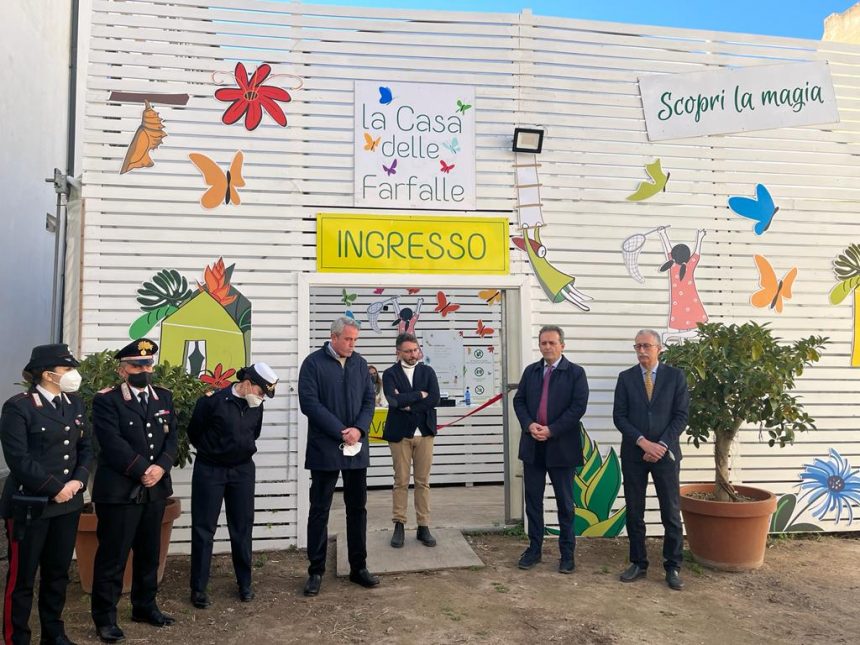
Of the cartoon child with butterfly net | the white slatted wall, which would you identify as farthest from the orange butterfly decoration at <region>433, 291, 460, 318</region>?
the cartoon child with butterfly net

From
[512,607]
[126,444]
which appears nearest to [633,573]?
[512,607]

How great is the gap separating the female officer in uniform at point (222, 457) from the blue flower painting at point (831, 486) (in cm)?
513

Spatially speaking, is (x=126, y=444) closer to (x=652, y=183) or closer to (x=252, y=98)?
(x=252, y=98)

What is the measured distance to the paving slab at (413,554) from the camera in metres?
4.95

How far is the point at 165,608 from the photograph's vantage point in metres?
4.23

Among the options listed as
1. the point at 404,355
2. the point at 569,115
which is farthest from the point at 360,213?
the point at 569,115

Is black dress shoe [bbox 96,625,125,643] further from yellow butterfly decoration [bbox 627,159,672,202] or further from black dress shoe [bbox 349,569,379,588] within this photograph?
yellow butterfly decoration [bbox 627,159,672,202]

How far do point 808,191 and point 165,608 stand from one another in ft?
21.9

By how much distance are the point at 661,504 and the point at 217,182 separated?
444 cm

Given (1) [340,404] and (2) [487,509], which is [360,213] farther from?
(2) [487,509]

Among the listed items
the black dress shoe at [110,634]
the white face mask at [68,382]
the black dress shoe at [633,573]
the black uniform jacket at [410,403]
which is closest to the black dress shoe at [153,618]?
the black dress shoe at [110,634]

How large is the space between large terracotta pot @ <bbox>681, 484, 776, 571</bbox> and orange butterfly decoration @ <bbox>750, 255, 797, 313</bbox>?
203cm

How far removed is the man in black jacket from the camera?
174 inches

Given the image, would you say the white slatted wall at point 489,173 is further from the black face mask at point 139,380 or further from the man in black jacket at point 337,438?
the black face mask at point 139,380
